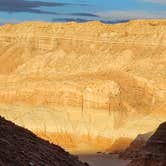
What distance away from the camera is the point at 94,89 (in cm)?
7538

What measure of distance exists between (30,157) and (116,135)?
6306 cm

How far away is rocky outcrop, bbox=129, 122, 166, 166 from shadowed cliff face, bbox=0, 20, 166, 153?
3724 centimetres

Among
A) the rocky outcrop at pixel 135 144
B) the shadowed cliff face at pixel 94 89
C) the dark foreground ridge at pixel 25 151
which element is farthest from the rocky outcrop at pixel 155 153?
the shadowed cliff face at pixel 94 89

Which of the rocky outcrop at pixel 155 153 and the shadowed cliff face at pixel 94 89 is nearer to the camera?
the rocky outcrop at pixel 155 153

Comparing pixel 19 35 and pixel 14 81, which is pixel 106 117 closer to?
pixel 14 81

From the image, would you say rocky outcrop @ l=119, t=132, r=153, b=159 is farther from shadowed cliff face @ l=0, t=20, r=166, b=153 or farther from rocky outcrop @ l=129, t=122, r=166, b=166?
rocky outcrop @ l=129, t=122, r=166, b=166

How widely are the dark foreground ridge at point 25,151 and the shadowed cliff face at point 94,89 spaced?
193 ft

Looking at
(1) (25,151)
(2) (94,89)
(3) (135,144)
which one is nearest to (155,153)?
(1) (25,151)

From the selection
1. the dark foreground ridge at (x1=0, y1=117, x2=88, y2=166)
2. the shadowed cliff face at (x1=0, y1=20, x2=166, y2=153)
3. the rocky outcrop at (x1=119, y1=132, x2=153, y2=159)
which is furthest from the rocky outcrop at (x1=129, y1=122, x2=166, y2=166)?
the shadowed cliff face at (x1=0, y1=20, x2=166, y2=153)

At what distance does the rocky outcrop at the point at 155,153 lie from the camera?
2830 centimetres

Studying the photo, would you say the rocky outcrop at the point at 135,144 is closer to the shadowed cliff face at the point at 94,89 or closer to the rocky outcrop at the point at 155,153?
the shadowed cliff face at the point at 94,89

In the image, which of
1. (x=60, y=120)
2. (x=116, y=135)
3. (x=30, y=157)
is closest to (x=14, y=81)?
(x=60, y=120)

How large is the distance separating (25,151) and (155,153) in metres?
20.9

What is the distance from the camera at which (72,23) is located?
106 meters
